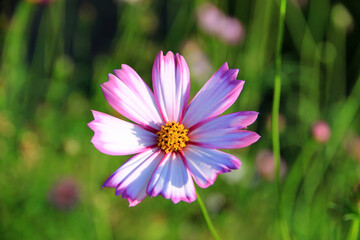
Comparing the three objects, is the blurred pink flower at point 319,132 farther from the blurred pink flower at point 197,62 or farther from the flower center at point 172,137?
the blurred pink flower at point 197,62

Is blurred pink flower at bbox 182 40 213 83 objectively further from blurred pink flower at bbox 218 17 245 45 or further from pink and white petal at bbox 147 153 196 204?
pink and white petal at bbox 147 153 196 204

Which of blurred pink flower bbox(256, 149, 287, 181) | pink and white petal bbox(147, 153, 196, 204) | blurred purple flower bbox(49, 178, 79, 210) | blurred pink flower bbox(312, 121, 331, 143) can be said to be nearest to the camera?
pink and white petal bbox(147, 153, 196, 204)

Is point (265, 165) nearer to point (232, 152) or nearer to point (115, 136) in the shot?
point (232, 152)

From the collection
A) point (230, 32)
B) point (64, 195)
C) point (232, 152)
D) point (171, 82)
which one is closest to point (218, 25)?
point (230, 32)

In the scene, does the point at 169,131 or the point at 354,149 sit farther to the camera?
the point at 354,149

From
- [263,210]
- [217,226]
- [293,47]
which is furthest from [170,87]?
[293,47]

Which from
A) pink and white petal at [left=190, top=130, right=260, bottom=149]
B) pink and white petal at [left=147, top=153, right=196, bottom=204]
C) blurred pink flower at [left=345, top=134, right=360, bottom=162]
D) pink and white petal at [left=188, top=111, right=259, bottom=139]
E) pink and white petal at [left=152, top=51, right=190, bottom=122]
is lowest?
pink and white petal at [left=147, top=153, right=196, bottom=204]

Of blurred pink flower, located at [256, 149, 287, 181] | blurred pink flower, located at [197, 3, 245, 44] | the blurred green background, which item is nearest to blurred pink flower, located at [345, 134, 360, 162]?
the blurred green background
